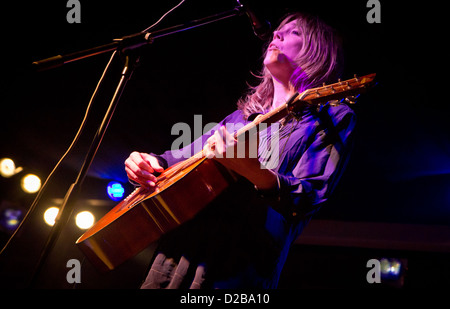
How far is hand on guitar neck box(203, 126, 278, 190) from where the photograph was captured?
56.3 inches

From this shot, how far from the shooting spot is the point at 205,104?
401 cm

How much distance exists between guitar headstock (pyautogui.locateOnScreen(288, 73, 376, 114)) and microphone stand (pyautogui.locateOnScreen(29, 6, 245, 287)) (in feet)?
2.34

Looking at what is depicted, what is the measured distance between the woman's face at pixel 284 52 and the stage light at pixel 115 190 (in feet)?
9.08

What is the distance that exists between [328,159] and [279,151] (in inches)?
10.3

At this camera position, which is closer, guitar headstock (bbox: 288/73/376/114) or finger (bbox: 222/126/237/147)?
finger (bbox: 222/126/237/147)

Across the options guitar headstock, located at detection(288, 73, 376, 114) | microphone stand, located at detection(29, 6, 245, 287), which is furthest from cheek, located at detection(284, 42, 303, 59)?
guitar headstock, located at detection(288, 73, 376, 114)

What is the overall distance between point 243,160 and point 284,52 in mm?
1153

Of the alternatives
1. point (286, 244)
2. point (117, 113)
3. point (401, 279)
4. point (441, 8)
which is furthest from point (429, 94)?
point (117, 113)

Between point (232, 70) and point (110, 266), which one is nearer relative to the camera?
point (110, 266)

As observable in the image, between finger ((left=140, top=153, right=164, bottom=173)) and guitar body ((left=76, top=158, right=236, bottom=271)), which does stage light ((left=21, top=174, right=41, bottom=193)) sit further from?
guitar body ((left=76, top=158, right=236, bottom=271))

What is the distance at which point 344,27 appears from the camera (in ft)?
9.30

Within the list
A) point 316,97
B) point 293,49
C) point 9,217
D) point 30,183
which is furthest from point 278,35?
point 9,217

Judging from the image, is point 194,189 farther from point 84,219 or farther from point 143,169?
point 84,219
